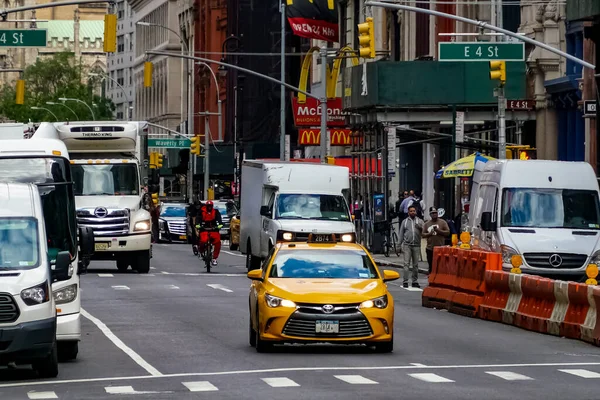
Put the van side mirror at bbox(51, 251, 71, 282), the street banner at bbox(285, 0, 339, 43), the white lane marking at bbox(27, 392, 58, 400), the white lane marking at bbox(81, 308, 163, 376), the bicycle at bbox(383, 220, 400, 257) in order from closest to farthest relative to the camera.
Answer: the white lane marking at bbox(27, 392, 58, 400) → the van side mirror at bbox(51, 251, 71, 282) → the white lane marking at bbox(81, 308, 163, 376) → the bicycle at bbox(383, 220, 400, 257) → the street banner at bbox(285, 0, 339, 43)

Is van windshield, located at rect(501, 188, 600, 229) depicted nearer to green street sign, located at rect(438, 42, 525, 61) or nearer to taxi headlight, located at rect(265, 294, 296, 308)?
green street sign, located at rect(438, 42, 525, 61)

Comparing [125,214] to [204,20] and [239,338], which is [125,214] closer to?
[239,338]

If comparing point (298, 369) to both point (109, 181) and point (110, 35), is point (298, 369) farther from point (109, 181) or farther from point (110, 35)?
point (109, 181)

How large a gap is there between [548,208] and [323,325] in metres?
11.8

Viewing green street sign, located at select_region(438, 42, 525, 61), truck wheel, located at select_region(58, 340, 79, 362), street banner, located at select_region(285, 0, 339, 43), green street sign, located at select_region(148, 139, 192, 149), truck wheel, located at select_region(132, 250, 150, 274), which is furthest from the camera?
green street sign, located at select_region(148, 139, 192, 149)

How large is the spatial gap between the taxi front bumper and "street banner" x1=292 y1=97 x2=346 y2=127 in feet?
145

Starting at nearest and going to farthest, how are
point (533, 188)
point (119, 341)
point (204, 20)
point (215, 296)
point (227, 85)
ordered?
point (119, 341) → point (533, 188) → point (215, 296) → point (227, 85) → point (204, 20)

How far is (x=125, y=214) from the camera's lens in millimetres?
40531

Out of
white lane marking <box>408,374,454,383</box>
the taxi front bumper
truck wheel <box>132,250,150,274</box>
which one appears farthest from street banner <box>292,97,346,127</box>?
white lane marking <box>408,374,454,383</box>

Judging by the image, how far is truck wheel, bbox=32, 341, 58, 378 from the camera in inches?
698

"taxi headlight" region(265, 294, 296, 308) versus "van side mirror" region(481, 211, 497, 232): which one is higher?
"van side mirror" region(481, 211, 497, 232)

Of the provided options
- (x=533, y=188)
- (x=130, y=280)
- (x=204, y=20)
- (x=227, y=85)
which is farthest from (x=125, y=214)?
(x=204, y=20)

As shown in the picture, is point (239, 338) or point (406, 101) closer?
point (239, 338)

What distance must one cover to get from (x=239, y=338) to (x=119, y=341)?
1.62 m
